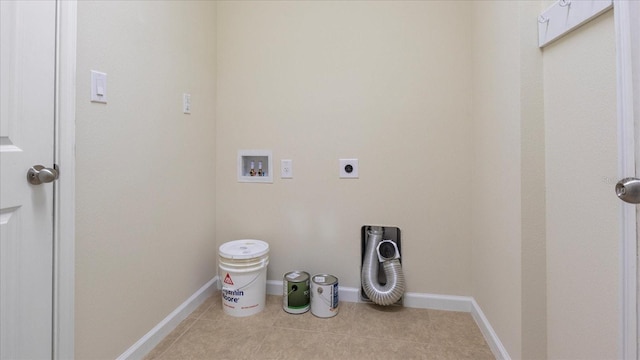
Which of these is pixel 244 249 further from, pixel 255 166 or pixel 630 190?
pixel 630 190

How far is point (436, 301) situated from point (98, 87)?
6.71ft

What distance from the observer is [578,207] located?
3.11ft

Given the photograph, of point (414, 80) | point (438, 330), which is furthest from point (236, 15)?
point (438, 330)

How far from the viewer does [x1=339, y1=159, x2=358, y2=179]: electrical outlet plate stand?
1856 mm

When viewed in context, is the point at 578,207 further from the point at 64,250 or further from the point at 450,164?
the point at 64,250

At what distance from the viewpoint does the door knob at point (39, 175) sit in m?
0.93

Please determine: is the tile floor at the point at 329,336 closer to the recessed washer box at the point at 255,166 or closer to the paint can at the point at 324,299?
the paint can at the point at 324,299

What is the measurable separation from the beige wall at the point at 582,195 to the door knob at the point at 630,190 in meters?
0.13

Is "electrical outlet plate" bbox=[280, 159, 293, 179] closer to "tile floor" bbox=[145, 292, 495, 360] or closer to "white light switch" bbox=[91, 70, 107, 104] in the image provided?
"tile floor" bbox=[145, 292, 495, 360]

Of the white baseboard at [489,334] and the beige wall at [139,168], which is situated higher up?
the beige wall at [139,168]

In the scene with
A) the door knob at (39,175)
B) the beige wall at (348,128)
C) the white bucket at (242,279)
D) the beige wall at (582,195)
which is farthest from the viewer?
the beige wall at (348,128)

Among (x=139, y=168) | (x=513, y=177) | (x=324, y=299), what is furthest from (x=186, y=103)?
(x=513, y=177)

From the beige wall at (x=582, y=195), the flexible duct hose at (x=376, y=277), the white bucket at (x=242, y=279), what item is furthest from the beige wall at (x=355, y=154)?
the white bucket at (x=242, y=279)

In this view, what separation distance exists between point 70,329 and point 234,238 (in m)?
1.03
